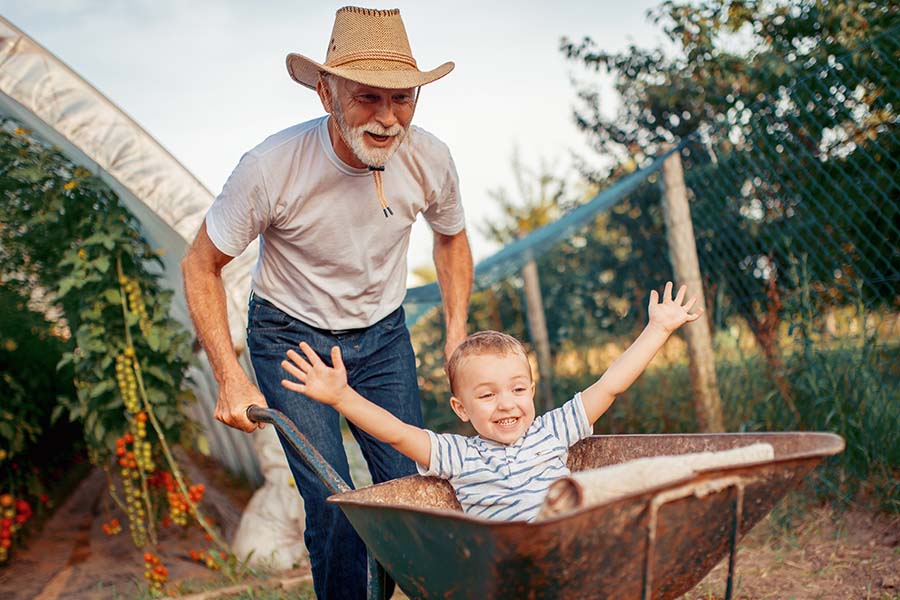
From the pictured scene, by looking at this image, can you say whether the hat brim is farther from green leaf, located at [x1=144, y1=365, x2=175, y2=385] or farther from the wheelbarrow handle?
green leaf, located at [x1=144, y1=365, x2=175, y2=385]

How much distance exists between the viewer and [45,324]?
524cm

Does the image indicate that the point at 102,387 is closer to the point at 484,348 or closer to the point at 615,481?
the point at 484,348

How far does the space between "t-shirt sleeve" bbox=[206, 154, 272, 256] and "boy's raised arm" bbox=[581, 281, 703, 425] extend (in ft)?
3.46

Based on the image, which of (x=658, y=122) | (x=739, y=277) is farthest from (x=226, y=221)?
(x=658, y=122)

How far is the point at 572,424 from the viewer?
223 cm

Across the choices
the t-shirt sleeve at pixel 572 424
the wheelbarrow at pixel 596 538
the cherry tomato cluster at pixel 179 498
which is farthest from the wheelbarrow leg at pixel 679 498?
the cherry tomato cluster at pixel 179 498

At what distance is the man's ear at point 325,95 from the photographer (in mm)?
2590

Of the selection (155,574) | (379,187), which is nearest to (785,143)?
(379,187)

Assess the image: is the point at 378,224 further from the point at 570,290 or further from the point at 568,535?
the point at 570,290

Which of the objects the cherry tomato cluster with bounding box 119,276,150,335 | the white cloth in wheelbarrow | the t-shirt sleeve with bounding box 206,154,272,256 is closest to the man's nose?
the t-shirt sleeve with bounding box 206,154,272,256

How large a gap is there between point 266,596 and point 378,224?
73.9 inches

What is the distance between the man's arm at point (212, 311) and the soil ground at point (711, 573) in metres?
1.66

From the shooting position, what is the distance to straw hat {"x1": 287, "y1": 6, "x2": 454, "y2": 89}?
239 cm

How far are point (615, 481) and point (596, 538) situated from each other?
0.09 m
